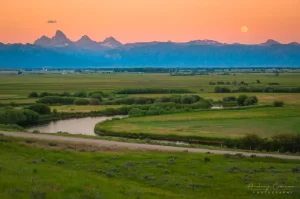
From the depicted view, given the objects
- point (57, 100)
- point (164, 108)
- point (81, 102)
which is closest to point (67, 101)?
point (57, 100)

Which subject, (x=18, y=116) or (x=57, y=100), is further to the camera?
(x=57, y=100)

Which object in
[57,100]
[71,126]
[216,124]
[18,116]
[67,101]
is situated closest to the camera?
[216,124]

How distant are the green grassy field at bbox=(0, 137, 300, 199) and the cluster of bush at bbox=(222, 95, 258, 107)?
61246 millimetres

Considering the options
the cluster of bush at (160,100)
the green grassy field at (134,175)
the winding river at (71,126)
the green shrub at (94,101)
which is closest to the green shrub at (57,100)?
the green shrub at (94,101)

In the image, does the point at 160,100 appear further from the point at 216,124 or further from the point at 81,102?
the point at 216,124

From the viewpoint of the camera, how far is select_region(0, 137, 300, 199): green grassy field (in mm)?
16922

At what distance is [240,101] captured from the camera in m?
91.7

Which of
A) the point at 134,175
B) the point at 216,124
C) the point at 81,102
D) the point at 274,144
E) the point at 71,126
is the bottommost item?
the point at 71,126

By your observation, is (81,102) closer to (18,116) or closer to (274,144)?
(18,116)

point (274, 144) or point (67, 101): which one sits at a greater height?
point (67, 101)

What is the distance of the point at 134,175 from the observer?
2209 centimetres

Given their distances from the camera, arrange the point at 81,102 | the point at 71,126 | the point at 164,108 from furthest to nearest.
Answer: the point at 81,102 → the point at 164,108 → the point at 71,126

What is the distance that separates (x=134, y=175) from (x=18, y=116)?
1936 inches

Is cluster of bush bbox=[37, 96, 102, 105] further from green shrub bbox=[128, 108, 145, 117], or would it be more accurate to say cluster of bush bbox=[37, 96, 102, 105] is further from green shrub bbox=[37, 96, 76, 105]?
green shrub bbox=[128, 108, 145, 117]
